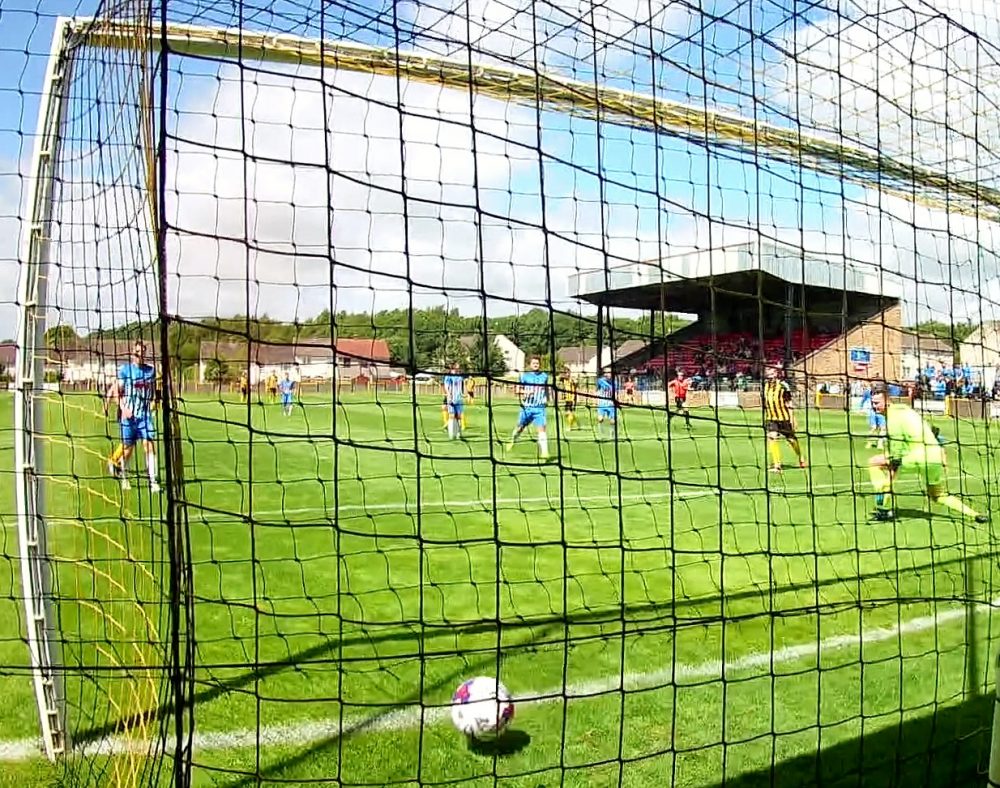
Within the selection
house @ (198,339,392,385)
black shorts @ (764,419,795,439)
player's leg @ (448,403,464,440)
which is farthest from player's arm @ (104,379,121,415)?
player's leg @ (448,403,464,440)

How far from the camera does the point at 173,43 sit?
468 centimetres

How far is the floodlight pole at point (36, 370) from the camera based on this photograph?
3.07 meters

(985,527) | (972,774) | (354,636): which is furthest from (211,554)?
(985,527)

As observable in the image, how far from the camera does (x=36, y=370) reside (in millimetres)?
3180

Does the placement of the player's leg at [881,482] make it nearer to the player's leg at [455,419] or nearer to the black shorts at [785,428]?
the black shorts at [785,428]

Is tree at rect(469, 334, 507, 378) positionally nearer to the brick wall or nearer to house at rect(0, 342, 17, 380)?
the brick wall

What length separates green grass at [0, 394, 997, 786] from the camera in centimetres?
298

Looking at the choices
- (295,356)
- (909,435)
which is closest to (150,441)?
(295,356)

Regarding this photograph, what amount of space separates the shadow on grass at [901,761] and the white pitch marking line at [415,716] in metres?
0.35

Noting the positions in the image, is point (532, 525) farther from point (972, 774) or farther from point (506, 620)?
point (972, 774)

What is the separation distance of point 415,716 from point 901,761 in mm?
1668

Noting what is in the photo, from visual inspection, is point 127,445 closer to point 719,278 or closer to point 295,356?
point 295,356

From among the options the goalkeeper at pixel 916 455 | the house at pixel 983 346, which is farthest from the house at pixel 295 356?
the goalkeeper at pixel 916 455

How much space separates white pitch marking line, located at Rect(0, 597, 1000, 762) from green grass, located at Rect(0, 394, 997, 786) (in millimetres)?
14
